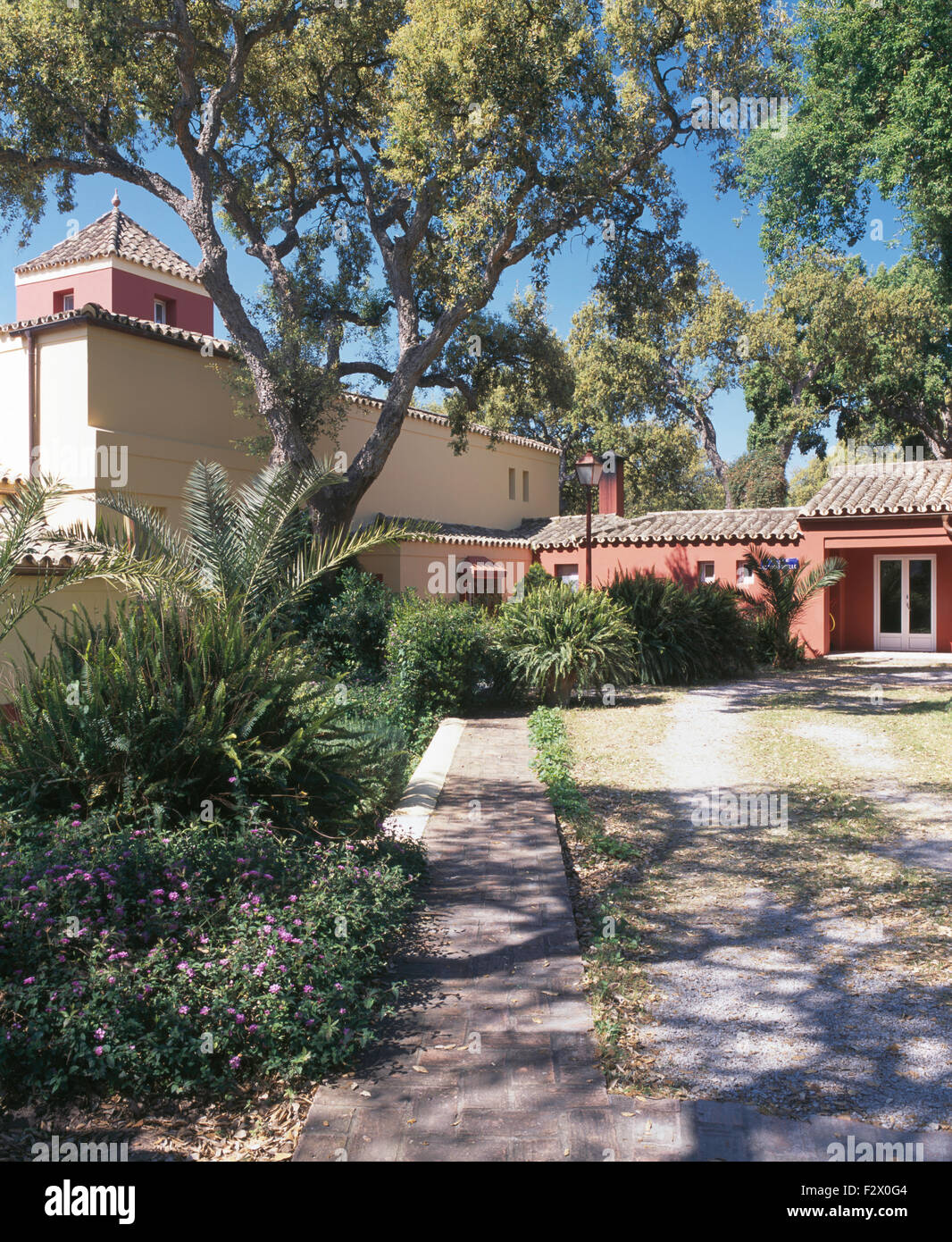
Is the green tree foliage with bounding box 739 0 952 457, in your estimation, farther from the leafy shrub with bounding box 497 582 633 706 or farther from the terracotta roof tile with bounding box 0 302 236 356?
the terracotta roof tile with bounding box 0 302 236 356

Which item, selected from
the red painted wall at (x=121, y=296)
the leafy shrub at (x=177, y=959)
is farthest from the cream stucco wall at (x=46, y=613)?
the red painted wall at (x=121, y=296)

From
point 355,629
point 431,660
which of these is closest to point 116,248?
point 355,629

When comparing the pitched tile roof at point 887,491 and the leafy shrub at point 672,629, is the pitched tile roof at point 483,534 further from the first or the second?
the pitched tile roof at point 887,491

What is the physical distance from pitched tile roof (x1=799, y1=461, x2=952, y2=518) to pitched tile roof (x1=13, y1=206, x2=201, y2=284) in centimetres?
1538

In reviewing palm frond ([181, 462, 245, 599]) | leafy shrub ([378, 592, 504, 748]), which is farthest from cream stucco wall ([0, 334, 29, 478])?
palm frond ([181, 462, 245, 599])

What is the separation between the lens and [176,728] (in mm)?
5031

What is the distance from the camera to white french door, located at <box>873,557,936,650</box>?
72.6ft

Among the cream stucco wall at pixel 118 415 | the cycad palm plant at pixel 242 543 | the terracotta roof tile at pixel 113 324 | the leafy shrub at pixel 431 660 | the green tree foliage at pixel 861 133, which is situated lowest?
the leafy shrub at pixel 431 660

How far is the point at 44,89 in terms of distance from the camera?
48.0 feet

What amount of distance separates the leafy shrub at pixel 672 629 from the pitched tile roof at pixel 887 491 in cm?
527

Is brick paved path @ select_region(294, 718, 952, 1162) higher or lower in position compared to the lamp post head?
lower

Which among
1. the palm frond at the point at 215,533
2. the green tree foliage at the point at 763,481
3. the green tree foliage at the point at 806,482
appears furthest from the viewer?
the green tree foliage at the point at 806,482

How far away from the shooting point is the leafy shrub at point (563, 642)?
45.2 ft
